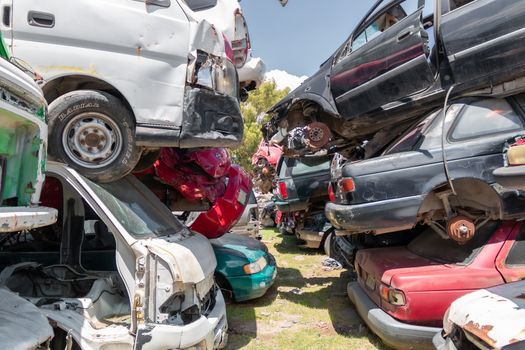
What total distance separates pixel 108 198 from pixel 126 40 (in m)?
1.60

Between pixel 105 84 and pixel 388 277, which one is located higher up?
pixel 105 84

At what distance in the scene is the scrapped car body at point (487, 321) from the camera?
2035mm

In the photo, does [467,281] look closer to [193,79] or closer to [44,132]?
[193,79]

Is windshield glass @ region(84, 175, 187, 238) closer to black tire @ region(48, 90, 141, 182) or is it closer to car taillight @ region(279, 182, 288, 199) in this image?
black tire @ region(48, 90, 141, 182)

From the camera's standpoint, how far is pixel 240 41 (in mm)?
5605

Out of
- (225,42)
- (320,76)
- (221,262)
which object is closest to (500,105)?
(320,76)

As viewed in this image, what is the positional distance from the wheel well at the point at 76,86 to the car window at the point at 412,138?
2.85 metres

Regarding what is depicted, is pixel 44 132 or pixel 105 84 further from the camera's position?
pixel 105 84

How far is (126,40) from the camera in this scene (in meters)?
4.01

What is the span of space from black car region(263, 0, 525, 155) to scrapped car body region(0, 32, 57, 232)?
12.5 feet

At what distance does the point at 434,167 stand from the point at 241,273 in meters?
2.71

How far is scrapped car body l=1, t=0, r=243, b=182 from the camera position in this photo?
3828 millimetres

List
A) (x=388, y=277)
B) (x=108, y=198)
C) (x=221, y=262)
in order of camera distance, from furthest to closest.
Result: (x=221, y=262) < (x=388, y=277) < (x=108, y=198)

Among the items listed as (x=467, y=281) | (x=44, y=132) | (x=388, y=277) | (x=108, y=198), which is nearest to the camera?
(x=44, y=132)
